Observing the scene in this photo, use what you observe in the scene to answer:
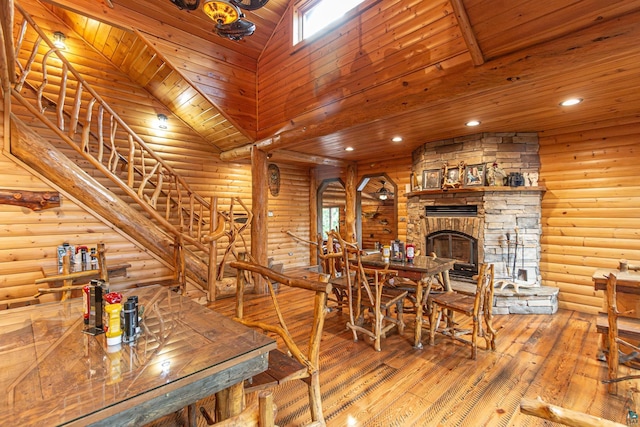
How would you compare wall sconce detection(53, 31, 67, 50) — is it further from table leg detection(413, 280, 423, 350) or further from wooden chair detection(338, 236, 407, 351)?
table leg detection(413, 280, 423, 350)

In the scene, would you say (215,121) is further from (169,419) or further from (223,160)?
(169,419)

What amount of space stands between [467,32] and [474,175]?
9.57 feet

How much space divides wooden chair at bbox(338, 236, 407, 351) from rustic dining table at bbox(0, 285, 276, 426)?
1779 mm

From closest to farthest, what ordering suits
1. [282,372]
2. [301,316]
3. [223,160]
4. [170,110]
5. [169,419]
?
[282,372], [169,419], [301,316], [170,110], [223,160]

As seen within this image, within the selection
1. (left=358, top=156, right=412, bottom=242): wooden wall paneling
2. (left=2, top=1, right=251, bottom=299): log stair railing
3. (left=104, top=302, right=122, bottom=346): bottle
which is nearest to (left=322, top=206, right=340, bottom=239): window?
(left=358, top=156, right=412, bottom=242): wooden wall paneling

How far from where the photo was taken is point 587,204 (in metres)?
4.34

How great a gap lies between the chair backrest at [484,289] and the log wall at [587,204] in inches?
98.7

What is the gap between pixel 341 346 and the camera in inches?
124

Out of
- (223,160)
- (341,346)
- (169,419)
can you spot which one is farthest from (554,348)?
(223,160)

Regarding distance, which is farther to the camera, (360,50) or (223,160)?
(223,160)

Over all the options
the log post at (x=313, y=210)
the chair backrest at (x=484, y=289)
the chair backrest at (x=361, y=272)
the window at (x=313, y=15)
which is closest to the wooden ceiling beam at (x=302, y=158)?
the log post at (x=313, y=210)

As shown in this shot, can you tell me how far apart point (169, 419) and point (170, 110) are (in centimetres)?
561

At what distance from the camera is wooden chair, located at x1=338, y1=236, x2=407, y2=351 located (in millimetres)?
3098

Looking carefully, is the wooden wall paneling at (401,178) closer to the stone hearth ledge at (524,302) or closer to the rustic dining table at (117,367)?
the stone hearth ledge at (524,302)
